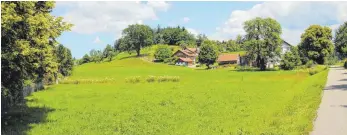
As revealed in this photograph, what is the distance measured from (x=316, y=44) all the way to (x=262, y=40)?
50.2 feet

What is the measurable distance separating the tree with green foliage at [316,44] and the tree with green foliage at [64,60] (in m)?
60.8

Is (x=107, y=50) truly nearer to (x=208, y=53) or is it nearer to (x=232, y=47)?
(x=232, y=47)

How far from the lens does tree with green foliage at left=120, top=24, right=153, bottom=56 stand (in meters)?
174

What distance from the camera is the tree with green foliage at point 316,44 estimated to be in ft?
345

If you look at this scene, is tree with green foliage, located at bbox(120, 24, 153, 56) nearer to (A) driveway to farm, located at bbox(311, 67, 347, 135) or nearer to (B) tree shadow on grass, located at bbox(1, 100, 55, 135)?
(B) tree shadow on grass, located at bbox(1, 100, 55, 135)

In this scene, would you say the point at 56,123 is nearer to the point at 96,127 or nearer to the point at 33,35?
the point at 96,127

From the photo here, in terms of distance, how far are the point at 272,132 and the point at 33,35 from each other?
39.2 feet

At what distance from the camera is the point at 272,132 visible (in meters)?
16.3

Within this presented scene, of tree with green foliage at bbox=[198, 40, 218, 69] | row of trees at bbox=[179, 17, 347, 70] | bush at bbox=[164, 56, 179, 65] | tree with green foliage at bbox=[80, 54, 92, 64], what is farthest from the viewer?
tree with green foliage at bbox=[80, 54, 92, 64]

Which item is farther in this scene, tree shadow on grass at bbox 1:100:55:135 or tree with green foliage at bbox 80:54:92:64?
tree with green foliage at bbox 80:54:92:64

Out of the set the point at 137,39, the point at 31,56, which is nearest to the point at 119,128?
the point at 31,56

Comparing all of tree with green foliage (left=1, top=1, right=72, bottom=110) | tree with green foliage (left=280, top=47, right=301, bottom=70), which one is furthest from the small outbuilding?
tree with green foliage (left=1, top=1, right=72, bottom=110)

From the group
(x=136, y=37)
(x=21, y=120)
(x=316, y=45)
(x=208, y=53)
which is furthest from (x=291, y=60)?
(x=136, y=37)

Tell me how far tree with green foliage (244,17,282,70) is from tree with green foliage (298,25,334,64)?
398 inches
